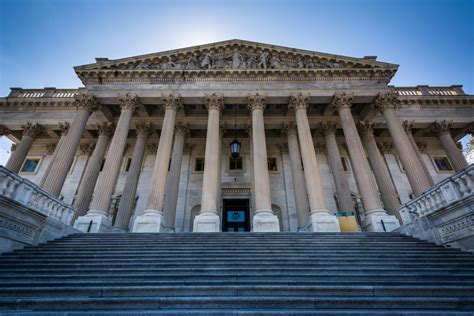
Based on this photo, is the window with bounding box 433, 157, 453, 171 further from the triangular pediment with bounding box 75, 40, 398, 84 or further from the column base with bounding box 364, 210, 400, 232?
the column base with bounding box 364, 210, 400, 232

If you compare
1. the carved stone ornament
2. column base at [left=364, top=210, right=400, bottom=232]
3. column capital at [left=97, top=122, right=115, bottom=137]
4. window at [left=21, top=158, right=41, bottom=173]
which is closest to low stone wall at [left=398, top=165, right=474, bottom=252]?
column base at [left=364, top=210, right=400, bottom=232]

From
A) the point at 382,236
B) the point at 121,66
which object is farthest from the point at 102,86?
the point at 382,236

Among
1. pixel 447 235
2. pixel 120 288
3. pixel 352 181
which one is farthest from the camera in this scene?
pixel 352 181

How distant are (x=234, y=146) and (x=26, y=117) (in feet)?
61.9

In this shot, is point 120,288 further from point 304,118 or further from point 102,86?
point 102,86

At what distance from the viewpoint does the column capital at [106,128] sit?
57.0ft

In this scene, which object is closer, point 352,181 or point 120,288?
point 120,288

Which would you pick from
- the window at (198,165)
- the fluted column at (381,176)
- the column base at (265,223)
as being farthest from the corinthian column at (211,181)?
the fluted column at (381,176)

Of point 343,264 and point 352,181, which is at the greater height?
point 352,181

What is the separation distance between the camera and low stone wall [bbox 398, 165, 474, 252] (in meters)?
6.41

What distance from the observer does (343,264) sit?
19.5ft

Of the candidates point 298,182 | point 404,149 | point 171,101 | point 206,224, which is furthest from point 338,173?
point 171,101

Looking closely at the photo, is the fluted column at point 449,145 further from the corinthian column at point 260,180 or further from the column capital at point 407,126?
the corinthian column at point 260,180

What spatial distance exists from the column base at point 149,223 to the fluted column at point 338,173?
37.1 ft
